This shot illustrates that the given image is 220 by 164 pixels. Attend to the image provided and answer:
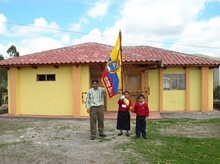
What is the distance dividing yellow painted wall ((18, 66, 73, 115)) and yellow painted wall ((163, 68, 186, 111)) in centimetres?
499

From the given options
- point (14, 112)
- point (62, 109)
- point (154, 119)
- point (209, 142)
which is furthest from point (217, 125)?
point (14, 112)

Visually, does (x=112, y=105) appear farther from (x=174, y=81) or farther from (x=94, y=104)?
(x=94, y=104)

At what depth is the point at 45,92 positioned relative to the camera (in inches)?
581

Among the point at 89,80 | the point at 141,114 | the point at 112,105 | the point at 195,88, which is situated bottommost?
the point at 112,105

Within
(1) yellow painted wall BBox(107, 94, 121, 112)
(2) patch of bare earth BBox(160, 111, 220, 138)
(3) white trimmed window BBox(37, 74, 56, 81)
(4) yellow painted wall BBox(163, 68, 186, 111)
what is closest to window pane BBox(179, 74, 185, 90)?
(4) yellow painted wall BBox(163, 68, 186, 111)

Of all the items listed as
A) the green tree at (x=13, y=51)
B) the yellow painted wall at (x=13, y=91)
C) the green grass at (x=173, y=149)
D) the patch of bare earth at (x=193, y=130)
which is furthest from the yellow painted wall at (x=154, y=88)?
the green tree at (x=13, y=51)

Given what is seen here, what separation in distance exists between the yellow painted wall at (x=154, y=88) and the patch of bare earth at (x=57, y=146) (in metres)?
5.35

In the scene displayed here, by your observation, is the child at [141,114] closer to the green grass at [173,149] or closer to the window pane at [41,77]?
the green grass at [173,149]

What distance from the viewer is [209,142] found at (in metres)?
8.30

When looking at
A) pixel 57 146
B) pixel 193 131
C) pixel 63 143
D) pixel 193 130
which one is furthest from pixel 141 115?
pixel 193 130

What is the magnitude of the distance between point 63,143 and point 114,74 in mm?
2357

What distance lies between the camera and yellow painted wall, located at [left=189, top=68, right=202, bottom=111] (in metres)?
16.1

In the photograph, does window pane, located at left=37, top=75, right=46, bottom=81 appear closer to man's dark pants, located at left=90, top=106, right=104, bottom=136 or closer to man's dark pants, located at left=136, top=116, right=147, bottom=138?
man's dark pants, located at left=90, top=106, right=104, bottom=136

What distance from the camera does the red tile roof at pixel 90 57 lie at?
14086 mm
